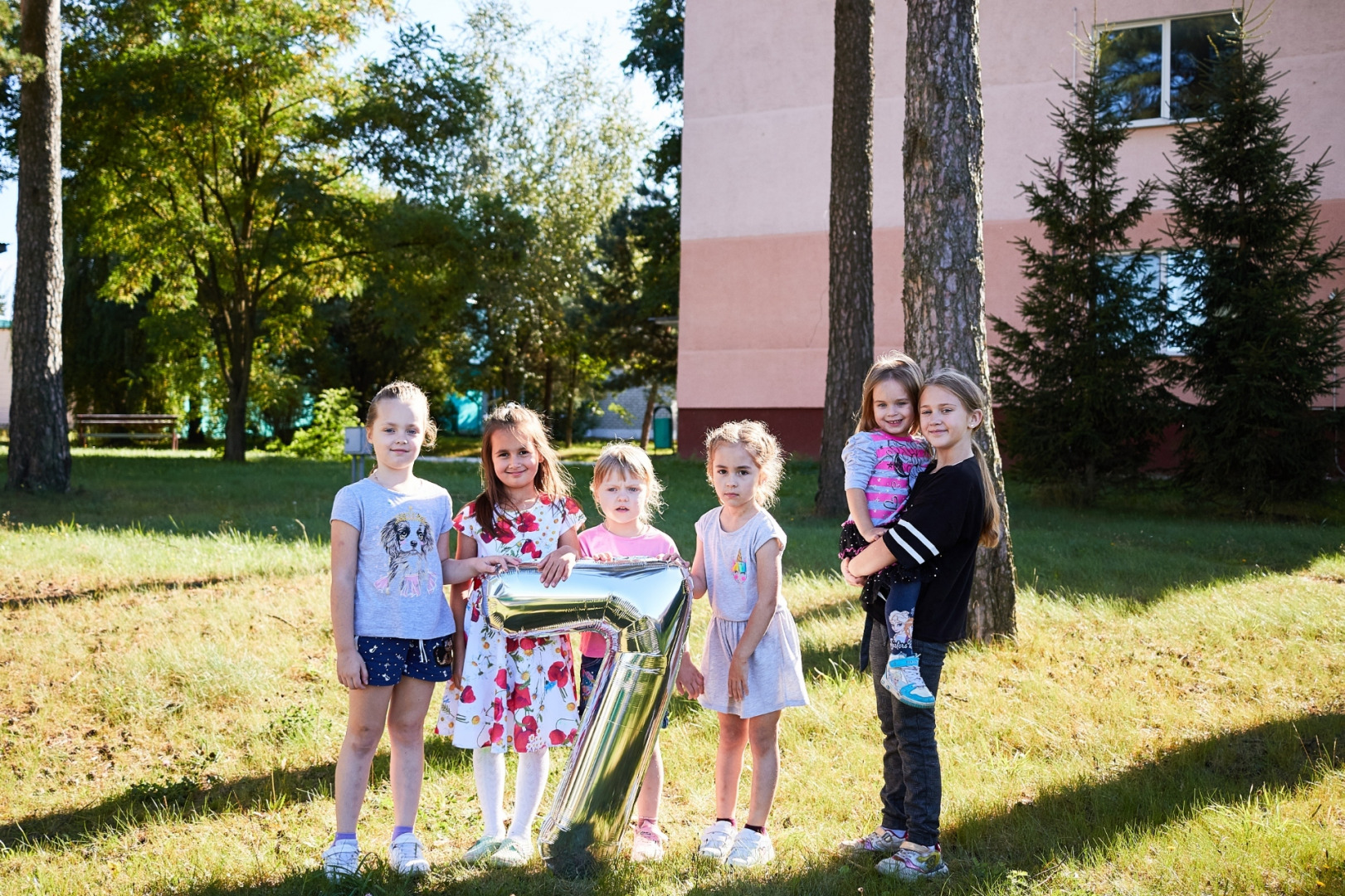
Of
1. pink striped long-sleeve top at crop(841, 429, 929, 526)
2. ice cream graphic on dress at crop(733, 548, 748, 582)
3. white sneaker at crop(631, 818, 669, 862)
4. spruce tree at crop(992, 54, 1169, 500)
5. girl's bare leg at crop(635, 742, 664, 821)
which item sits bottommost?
white sneaker at crop(631, 818, 669, 862)

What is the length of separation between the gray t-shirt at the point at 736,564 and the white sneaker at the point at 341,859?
129cm

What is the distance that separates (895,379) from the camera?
10.5ft

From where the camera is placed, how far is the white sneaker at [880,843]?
3238 mm

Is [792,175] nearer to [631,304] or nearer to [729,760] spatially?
[631,304]

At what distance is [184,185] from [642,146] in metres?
13.8

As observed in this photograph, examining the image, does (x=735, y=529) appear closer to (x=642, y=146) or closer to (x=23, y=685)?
(x=23, y=685)

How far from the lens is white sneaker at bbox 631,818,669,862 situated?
3174mm

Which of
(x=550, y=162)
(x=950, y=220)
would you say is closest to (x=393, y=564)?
(x=950, y=220)

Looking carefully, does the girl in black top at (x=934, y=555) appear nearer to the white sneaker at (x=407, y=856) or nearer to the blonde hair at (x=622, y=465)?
the blonde hair at (x=622, y=465)

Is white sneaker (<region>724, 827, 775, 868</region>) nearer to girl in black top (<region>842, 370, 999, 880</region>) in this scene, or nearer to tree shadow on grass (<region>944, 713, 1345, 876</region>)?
girl in black top (<region>842, 370, 999, 880</region>)

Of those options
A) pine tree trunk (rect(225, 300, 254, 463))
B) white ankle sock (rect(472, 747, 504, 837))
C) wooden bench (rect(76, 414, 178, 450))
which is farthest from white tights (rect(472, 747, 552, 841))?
wooden bench (rect(76, 414, 178, 450))

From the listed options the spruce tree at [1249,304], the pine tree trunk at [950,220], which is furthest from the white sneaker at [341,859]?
the spruce tree at [1249,304]

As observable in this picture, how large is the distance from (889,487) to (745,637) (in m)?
0.63

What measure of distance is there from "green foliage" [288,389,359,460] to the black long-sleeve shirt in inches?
754
